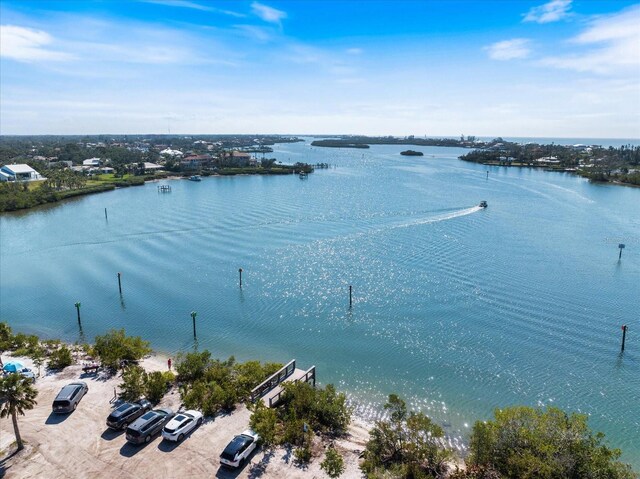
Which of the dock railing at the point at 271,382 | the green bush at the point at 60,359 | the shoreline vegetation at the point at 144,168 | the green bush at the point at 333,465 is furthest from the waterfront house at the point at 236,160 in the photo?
the green bush at the point at 333,465

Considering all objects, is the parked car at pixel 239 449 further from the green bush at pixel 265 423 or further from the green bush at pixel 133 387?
the green bush at pixel 133 387

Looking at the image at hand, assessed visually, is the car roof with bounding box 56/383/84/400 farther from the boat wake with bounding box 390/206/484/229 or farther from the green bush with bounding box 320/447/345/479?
the boat wake with bounding box 390/206/484/229

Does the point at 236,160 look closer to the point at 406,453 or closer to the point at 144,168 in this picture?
the point at 144,168

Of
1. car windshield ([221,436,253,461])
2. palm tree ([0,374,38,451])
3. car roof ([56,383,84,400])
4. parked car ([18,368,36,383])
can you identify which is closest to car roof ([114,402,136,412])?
car roof ([56,383,84,400])

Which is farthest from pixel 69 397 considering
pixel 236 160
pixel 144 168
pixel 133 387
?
pixel 236 160

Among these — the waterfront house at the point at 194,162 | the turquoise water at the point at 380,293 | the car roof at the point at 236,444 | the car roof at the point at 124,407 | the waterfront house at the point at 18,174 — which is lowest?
the turquoise water at the point at 380,293
